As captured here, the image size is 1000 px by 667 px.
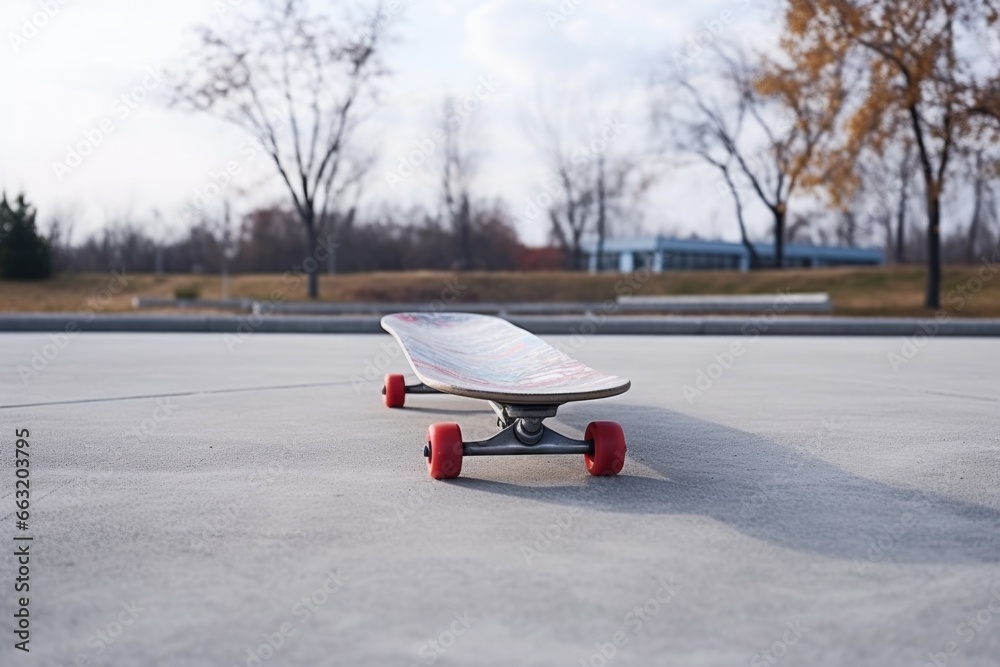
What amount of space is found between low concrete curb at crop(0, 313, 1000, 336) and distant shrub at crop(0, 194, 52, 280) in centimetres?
2444

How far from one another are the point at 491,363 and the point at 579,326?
11.6 m

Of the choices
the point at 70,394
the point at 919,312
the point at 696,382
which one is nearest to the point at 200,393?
the point at 70,394

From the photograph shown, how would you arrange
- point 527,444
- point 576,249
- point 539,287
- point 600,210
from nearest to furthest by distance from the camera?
point 527,444
point 539,287
point 600,210
point 576,249

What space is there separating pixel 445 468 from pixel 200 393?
3.77 m

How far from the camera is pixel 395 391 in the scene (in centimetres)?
626

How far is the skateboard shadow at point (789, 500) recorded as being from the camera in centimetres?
296

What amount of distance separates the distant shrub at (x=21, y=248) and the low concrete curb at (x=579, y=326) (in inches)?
962

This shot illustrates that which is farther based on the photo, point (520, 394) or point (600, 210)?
point (600, 210)

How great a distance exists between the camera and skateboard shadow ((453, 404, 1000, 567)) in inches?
116

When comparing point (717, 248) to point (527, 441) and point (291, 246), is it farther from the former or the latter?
point (527, 441)

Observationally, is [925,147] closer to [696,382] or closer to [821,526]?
[696,382]

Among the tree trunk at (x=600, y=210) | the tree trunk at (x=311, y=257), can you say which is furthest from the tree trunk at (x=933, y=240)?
the tree trunk at (x=600, y=210)

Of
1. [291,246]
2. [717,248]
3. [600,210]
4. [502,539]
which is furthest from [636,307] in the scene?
[291,246]

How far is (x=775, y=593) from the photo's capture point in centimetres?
247
